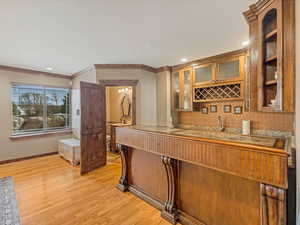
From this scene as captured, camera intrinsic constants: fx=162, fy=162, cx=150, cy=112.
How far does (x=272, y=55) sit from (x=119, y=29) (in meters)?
1.98

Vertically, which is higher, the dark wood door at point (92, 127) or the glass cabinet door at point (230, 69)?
the glass cabinet door at point (230, 69)

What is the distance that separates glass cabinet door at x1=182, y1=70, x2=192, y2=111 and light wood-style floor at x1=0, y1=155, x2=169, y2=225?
2.32m

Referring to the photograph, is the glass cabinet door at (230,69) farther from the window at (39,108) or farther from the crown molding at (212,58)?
the window at (39,108)

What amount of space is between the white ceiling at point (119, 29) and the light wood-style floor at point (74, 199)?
261cm

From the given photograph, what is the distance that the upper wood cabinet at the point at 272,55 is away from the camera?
4.90 feet

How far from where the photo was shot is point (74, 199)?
8.61 ft

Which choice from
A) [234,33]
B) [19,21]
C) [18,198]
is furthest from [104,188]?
[234,33]

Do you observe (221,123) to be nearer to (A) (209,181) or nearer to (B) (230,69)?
(B) (230,69)

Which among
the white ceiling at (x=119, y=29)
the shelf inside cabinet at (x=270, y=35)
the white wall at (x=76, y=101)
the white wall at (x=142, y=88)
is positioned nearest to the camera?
the shelf inside cabinet at (x=270, y=35)

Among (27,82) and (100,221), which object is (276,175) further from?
(27,82)

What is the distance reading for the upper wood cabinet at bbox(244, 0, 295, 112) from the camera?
1.49 m

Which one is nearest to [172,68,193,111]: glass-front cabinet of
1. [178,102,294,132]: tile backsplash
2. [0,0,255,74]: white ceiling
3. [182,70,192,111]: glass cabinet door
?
[182,70,192,111]: glass cabinet door

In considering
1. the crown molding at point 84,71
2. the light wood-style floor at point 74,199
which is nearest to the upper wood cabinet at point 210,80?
the crown molding at point 84,71

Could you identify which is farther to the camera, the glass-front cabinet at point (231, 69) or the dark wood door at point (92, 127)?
the dark wood door at point (92, 127)
